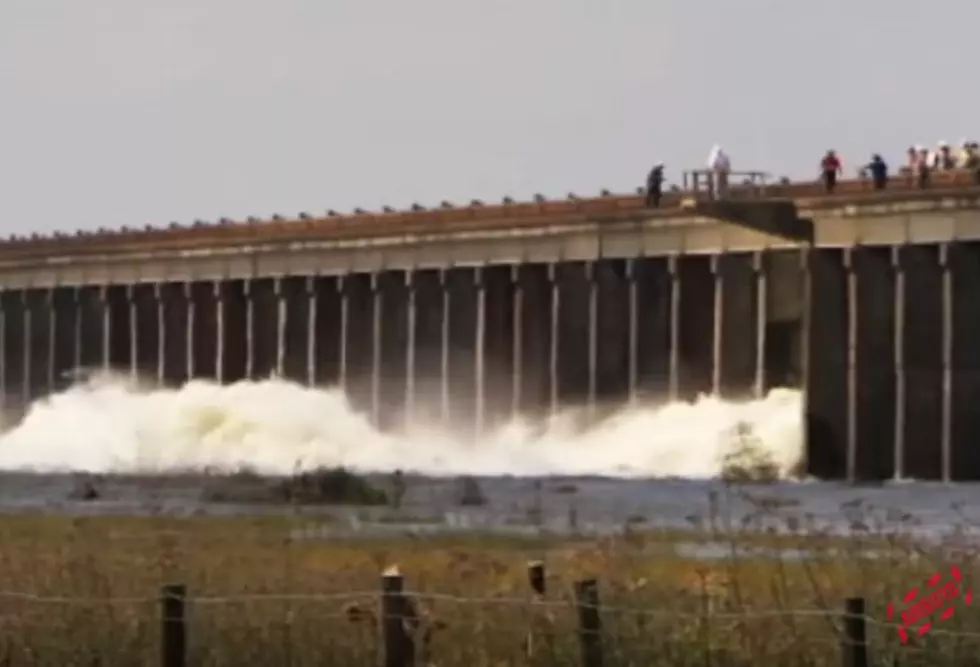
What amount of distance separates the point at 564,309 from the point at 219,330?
67.1 ft

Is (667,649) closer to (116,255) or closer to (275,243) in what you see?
(275,243)

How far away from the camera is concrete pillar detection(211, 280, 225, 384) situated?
9800 centimetres

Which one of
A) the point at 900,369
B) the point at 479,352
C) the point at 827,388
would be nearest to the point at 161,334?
the point at 479,352

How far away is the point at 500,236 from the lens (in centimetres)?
8394

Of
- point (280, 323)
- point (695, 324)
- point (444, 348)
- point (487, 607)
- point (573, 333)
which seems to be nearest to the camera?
point (487, 607)

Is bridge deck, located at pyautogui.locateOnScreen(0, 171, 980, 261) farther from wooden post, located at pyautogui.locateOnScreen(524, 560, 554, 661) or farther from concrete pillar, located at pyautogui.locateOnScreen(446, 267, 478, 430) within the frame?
wooden post, located at pyautogui.locateOnScreen(524, 560, 554, 661)

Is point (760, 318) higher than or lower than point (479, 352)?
higher

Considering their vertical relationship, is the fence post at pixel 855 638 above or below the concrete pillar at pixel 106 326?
below

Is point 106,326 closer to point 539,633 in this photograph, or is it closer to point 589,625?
point 539,633

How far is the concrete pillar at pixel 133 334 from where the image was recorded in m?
102

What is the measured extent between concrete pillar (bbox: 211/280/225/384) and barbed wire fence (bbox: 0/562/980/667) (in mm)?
72919

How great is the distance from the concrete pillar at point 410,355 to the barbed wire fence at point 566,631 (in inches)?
2464

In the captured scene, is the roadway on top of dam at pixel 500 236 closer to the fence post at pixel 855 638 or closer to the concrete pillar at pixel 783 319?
the concrete pillar at pixel 783 319

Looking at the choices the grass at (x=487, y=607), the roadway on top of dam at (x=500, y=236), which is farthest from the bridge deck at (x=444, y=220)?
the grass at (x=487, y=607)
